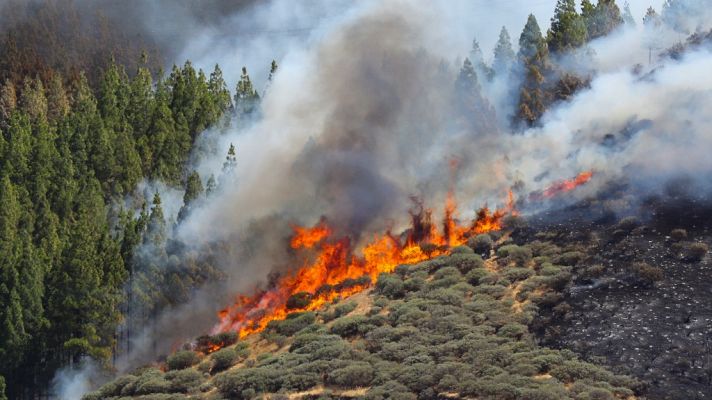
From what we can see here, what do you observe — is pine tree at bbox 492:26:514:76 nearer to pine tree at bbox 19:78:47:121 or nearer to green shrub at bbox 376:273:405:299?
pine tree at bbox 19:78:47:121

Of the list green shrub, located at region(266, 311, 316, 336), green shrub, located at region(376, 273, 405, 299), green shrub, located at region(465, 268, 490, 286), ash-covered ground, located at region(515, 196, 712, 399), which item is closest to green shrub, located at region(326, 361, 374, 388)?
green shrub, located at region(266, 311, 316, 336)

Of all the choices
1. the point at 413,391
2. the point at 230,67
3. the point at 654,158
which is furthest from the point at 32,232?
the point at 230,67

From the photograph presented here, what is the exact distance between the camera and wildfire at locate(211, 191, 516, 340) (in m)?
68.4

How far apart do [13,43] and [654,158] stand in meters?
80.7

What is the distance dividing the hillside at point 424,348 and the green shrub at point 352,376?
0.06 metres

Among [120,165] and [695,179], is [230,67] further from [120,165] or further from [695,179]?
[695,179]

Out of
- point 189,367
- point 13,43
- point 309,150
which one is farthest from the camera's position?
point 13,43

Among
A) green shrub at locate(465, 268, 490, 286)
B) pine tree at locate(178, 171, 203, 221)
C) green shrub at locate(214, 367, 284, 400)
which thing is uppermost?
pine tree at locate(178, 171, 203, 221)

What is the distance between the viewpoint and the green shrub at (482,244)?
2729 inches

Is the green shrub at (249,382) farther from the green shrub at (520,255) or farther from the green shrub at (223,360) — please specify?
the green shrub at (520,255)

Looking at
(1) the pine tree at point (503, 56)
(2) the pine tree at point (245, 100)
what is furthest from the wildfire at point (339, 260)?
(1) the pine tree at point (503, 56)

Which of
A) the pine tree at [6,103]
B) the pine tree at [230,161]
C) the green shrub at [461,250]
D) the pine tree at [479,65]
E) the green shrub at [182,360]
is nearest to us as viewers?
the green shrub at [182,360]

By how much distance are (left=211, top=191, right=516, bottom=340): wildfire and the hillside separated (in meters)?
2.09

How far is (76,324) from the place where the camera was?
70.8 m
